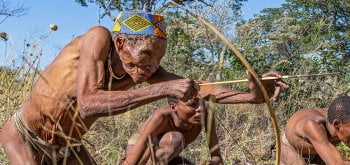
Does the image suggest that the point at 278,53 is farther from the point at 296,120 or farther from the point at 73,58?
the point at 73,58

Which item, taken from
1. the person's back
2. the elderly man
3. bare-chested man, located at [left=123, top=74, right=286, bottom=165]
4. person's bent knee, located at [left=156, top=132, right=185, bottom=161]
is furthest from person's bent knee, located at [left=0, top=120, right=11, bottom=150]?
person's bent knee, located at [left=156, top=132, right=185, bottom=161]

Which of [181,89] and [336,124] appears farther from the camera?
[336,124]

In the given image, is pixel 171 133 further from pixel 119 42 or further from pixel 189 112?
pixel 119 42

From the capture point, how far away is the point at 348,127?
425cm

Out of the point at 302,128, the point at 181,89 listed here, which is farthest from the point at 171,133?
the point at 181,89

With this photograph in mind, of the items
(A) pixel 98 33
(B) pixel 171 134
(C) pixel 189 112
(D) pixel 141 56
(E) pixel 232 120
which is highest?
(A) pixel 98 33

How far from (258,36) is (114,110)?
19.6 ft

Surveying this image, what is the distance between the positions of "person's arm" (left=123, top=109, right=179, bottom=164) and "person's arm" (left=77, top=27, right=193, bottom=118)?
1579 millimetres

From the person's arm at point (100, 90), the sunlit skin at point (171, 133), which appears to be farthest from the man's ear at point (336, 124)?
the person's arm at point (100, 90)

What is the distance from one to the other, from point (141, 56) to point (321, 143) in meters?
2.07

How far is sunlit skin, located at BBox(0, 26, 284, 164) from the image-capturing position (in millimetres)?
2414

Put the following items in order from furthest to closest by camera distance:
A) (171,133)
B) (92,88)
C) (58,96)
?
1. (171,133)
2. (58,96)
3. (92,88)

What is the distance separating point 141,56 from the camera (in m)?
2.73

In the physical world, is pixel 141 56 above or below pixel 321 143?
above
